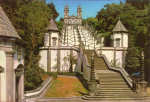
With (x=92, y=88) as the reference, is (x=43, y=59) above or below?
above

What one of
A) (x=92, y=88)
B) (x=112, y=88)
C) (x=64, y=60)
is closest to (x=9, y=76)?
(x=92, y=88)

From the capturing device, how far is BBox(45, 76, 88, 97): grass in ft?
57.5

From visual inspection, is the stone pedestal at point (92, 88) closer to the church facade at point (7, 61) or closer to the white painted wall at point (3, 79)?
the church facade at point (7, 61)

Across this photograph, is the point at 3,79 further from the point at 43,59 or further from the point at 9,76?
the point at 43,59

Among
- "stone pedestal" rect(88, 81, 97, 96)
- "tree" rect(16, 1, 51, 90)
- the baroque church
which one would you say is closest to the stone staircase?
"stone pedestal" rect(88, 81, 97, 96)

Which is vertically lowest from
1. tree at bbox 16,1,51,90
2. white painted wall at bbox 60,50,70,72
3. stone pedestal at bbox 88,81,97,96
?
stone pedestal at bbox 88,81,97,96

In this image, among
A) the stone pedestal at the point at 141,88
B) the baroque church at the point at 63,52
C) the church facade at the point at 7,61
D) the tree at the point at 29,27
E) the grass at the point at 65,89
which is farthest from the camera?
the baroque church at the point at 63,52

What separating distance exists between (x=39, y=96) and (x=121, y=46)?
59.7 ft

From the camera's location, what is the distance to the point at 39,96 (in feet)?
55.5

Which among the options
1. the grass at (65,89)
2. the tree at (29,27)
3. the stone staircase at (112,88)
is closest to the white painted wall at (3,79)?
the grass at (65,89)

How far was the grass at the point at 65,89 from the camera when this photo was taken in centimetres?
1752

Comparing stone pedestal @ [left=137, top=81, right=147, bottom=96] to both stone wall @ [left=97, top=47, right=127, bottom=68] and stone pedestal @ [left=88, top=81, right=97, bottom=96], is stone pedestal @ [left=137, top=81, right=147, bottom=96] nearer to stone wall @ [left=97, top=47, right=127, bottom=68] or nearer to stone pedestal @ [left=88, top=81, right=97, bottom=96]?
stone pedestal @ [left=88, top=81, right=97, bottom=96]

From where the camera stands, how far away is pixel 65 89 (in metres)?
Result: 19.0

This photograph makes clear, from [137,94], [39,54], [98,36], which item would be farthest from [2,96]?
[98,36]
